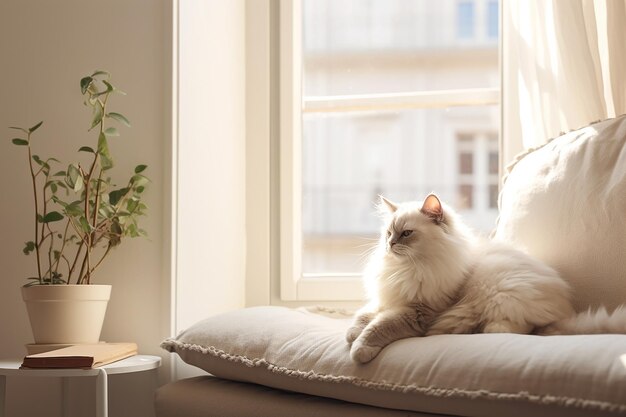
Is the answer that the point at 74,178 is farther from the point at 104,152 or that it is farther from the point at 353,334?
the point at 353,334

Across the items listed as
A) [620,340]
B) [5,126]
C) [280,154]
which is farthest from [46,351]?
[620,340]

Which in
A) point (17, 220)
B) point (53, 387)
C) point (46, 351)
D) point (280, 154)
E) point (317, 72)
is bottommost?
point (53, 387)

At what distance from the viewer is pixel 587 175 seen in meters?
1.81

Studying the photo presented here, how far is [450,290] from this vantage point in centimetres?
167

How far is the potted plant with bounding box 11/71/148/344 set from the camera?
1.94 meters

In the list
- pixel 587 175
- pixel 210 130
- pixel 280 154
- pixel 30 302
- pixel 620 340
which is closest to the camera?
pixel 620 340

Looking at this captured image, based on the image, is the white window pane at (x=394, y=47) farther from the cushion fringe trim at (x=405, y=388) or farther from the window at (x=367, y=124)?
the cushion fringe trim at (x=405, y=388)

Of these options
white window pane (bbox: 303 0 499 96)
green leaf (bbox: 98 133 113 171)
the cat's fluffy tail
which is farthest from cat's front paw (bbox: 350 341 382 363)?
white window pane (bbox: 303 0 499 96)

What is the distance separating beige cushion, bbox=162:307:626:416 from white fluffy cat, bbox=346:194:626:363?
0.21 ft

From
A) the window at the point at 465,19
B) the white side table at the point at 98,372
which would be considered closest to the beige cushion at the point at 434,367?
the white side table at the point at 98,372

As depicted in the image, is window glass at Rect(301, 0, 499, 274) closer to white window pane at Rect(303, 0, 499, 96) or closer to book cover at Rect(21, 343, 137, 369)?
white window pane at Rect(303, 0, 499, 96)

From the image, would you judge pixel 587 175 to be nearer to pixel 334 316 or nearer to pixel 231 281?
pixel 334 316

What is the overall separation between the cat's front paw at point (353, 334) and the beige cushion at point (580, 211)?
0.51 meters

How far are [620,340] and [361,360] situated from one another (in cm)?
46
